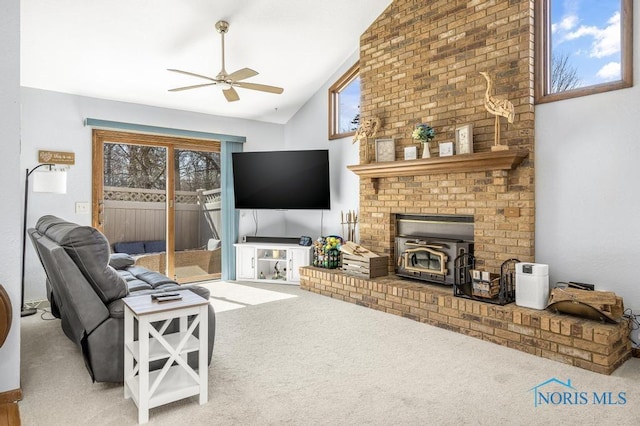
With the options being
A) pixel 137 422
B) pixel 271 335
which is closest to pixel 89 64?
pixel 271 335

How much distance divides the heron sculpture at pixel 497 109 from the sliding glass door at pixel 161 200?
12.5 feet

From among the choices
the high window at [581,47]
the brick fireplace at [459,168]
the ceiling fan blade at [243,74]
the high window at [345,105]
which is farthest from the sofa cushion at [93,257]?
the high window at [345,105]

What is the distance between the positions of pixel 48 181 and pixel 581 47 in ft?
16.3

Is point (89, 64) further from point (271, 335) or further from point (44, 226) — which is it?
point (271, 335)

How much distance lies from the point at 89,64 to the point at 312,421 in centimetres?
414

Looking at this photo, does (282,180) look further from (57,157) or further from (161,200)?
(57,157)

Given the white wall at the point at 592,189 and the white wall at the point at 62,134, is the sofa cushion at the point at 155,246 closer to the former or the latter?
the white wall at the point at 62,134

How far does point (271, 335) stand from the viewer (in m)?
3.41

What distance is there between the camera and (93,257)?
2.29 metres

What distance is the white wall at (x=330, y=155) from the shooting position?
5410 millimetres

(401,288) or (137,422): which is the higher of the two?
(401,288)

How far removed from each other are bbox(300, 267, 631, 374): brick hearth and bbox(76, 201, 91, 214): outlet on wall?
3.10 meters

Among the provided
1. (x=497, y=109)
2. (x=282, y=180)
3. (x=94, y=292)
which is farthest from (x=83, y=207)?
(x=497, y=109)

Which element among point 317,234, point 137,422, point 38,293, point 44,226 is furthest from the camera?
point 317,234
